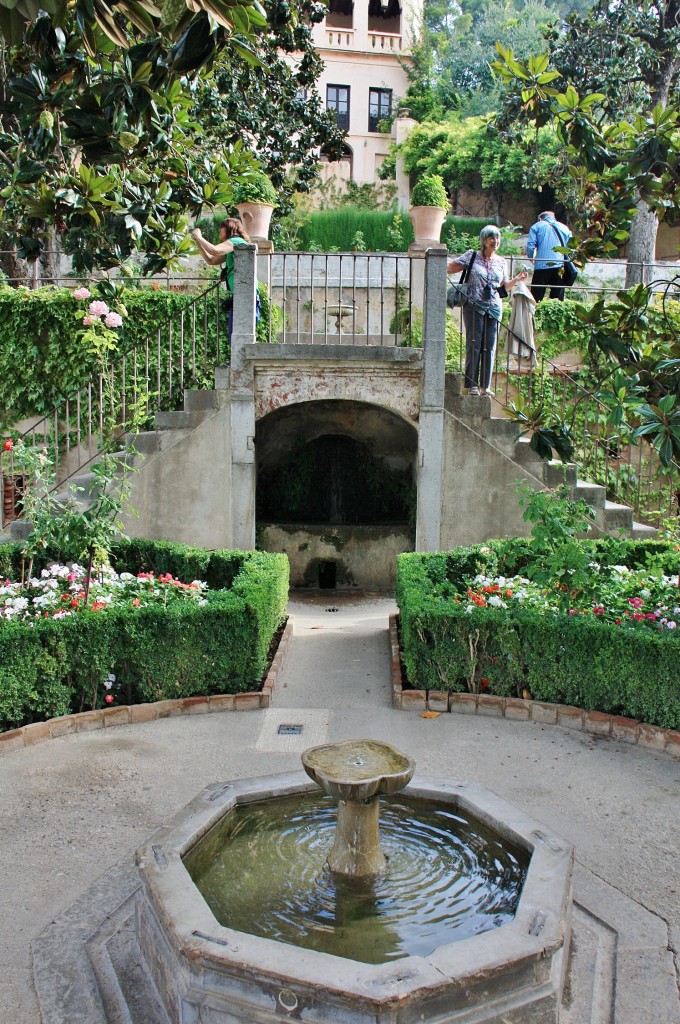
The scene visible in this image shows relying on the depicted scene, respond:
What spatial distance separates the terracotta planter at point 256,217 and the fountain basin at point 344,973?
477 inches

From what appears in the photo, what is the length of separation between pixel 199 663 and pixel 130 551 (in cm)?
298

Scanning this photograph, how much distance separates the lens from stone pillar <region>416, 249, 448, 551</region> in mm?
10508

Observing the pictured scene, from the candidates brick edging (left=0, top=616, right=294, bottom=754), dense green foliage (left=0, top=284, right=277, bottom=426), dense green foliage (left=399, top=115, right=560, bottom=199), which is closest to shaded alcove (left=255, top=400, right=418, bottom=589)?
dense green foliage (left=0, top=284, right=277, bottom=426)


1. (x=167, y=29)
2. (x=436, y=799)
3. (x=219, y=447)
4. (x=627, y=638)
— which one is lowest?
(x=436, y=799)

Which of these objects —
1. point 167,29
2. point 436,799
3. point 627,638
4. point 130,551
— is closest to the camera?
point 167,29

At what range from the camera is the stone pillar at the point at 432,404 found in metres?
10.5

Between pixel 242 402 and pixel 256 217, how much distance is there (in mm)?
4846

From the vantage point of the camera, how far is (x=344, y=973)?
293 centimetres

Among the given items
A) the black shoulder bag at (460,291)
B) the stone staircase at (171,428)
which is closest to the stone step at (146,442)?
the stone staircase at (171,428)

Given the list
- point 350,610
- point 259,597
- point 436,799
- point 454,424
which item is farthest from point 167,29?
point 350,610

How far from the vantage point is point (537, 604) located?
7340 mm

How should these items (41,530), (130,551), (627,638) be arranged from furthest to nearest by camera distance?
(130,551)
(41,530)
(627,638)

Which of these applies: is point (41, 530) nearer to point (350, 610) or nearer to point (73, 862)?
point (73, 862)

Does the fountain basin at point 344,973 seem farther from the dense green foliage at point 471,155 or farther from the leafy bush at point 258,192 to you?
the dense green foliage at point 471,155
